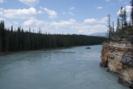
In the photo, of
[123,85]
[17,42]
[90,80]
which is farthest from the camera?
[17,42]

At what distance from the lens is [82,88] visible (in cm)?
2727

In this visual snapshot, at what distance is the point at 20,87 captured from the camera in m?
27.9

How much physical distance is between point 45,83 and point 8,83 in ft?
14.8

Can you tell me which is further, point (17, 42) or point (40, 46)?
point (40, 46)

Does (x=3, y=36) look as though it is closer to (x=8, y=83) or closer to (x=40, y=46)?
(x=40, y=46)

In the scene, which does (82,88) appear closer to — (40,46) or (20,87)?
(20,87)

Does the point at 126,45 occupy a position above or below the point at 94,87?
above

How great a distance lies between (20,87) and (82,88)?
22.5 ft

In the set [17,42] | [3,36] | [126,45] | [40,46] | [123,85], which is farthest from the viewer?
[40,46]

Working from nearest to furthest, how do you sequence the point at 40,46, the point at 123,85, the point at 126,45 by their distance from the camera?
the point at 123,85 → the point at 126,45 → the point at 40,46

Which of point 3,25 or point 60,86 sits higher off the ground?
point 3,25

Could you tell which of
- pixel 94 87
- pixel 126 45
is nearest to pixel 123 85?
pixel 94 87

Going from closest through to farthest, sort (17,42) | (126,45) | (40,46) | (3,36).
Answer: (126,45), (3,36), (17,42), (40,46)

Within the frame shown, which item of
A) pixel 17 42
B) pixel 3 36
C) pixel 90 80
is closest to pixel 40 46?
pixel 17 42
